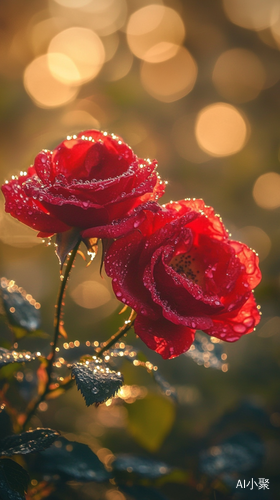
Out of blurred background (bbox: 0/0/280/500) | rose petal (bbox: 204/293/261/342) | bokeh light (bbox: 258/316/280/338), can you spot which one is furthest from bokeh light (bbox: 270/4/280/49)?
rose petal (bbox: 204/293/261/342)

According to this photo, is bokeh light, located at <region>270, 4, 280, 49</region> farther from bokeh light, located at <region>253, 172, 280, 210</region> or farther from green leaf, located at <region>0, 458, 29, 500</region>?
green leaf, located at <region>0, 458, 29, 500</region>

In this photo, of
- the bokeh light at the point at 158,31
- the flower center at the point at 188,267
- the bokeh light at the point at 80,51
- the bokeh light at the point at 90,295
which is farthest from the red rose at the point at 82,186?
the bokeh light at the point at 158,31

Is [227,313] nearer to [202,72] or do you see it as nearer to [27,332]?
[27,332]

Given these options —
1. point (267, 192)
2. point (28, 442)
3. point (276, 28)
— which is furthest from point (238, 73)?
point (28, 442)

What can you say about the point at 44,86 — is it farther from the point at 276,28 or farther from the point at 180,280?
the point at 180,280

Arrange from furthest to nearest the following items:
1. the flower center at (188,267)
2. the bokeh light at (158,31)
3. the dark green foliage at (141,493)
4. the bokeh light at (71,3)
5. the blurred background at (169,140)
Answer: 1. the bokeh light at (158,31)
2. the bokeh light at (71,3)
3. the blurred background at (169,140)
4. the dark green foliage at (141,493)
5. the flower center at (188,267)

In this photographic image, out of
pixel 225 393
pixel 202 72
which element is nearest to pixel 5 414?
pixel 225 393

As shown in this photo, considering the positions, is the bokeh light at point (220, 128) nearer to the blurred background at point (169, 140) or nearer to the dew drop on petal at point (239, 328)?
the blurred background at point (169, 140)
